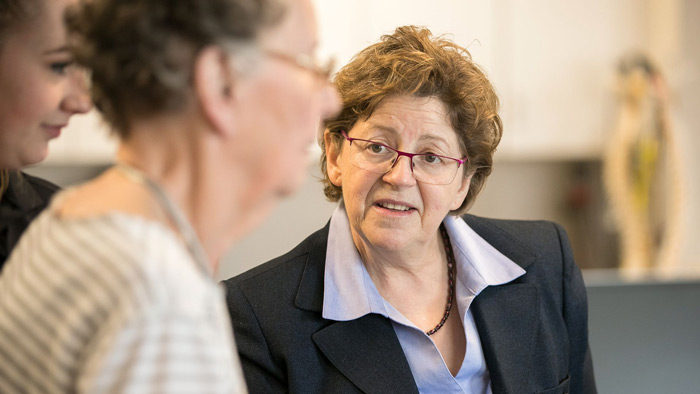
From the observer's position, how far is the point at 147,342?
62cm

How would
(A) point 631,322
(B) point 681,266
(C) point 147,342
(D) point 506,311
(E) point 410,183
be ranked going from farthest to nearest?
(B) point 681,266 < (A) point 631,322 < (D) point 506,311 < (E) point 410,183 < (C) point 147,342

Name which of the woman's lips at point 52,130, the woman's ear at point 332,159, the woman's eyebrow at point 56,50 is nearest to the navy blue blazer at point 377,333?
the woman's ear at point 332,159

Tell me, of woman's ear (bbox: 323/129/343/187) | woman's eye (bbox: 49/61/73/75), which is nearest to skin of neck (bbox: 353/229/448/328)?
woman's ear (bbox: 323/129/343/187)

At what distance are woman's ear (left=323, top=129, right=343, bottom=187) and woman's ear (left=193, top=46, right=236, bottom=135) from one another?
0.78 meters

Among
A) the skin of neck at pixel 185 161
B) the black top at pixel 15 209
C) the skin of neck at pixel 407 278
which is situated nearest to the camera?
the skin of neck at pixel 185 161

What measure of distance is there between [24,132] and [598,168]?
11.5 ft

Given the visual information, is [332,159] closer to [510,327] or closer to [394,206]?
[394,206]

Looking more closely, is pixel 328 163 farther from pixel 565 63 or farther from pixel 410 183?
pixel 565 63

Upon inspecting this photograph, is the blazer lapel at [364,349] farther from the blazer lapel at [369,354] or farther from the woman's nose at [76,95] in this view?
the woman's nose at [76,95]

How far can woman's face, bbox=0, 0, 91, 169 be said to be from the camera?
0.93 meters

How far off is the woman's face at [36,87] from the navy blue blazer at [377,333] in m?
0.51

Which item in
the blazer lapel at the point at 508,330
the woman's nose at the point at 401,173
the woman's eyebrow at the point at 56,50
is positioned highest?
the woman's eyebrow at the point at 56,50

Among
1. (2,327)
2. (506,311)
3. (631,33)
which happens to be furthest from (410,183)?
(631,33)

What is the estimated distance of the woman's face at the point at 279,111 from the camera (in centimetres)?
73
